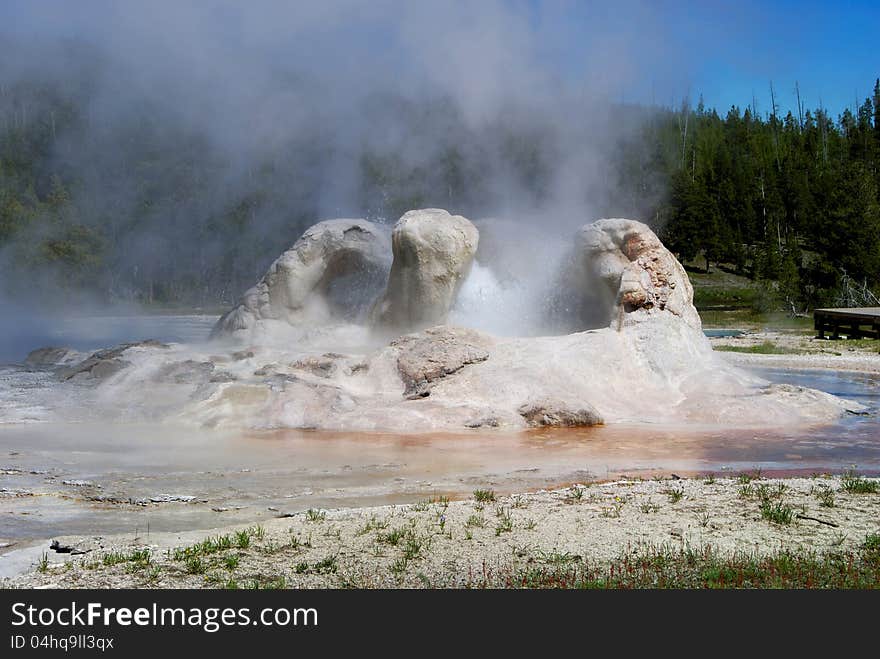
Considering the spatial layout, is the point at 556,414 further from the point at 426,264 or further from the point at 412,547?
the point at 412,547

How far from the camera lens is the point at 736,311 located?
1288 inches

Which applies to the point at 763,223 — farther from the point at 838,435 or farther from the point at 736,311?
the point at 838,435

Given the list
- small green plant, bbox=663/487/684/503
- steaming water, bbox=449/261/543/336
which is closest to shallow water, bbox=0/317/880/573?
small green plant, bbox=663/487/684/503

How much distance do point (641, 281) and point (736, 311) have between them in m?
22.8

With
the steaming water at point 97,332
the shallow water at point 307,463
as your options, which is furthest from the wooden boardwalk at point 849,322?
the steaming water at point 97,332

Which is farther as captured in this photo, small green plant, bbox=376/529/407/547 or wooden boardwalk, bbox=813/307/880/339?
wooden boardwalk, bbox=813/307/880/339

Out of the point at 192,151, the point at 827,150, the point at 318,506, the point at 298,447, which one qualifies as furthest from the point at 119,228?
the point at 827,150

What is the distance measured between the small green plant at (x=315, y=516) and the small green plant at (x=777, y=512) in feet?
8.09

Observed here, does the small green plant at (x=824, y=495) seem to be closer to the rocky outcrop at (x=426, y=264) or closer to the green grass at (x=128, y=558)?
the green grass at (x=128, y=558)

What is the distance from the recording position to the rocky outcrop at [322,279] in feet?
44.7

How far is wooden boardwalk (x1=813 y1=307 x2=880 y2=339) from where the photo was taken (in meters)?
21.2

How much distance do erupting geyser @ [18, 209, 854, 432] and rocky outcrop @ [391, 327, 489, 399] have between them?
0.02 metres

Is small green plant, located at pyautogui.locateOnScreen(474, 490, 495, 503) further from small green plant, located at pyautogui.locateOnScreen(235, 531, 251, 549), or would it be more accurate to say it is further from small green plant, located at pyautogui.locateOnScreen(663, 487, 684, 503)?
small green plant, located at pyautogui.locateOnScreen(235, 531, 251, 549)

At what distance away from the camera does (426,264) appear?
12.2 meters
